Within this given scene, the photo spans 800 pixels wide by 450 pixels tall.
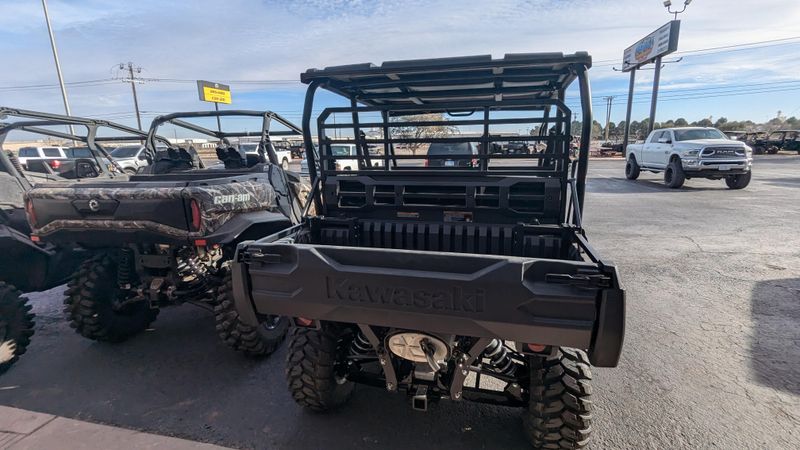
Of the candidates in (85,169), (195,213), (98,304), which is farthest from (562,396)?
(85,169)

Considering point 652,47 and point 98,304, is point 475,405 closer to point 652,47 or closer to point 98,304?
point 98,304

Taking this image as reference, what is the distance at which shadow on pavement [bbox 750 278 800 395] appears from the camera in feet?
9.71

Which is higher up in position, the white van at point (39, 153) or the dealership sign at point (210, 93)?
the dealership sign at point (210, 93)

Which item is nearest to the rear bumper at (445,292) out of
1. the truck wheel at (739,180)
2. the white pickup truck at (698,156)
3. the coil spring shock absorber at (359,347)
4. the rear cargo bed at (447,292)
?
the rear cargo bed at (447,292)

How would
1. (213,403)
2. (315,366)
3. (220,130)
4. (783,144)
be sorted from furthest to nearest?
(783,144)
(220,130)
(213,403)
(315,366)

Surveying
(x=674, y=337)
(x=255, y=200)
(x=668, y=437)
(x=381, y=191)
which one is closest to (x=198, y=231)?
(x=255, y=200)

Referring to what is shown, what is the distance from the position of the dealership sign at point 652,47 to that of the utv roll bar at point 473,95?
1270 inches

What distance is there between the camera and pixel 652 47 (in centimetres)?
3005

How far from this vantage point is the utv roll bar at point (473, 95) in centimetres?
223

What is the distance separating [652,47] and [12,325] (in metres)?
37.6

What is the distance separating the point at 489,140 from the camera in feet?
8.50

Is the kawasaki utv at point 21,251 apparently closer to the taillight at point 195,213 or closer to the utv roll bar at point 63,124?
the utv roll bar at point 63,124

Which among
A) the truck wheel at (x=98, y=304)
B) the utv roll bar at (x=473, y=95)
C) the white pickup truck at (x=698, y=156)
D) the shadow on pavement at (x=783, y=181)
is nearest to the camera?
the utv roll bar at (x=473, y=95)

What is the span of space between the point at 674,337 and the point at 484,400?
240 cm
